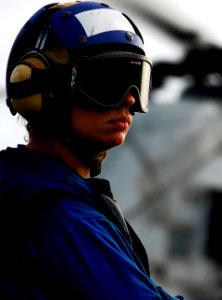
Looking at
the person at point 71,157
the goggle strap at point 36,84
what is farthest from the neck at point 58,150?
the goggle strap at point 36,84

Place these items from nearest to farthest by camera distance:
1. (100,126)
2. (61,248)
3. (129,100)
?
1. (61,248)
2. (100,126)
3. (129,100)

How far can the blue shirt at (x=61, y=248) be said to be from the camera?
209 cm

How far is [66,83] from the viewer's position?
2.55 meters

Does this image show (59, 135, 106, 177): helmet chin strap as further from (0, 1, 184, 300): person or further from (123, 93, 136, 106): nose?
(123, 93, 136, 106): nose

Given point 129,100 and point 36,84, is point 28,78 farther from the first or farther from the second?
point 129,100

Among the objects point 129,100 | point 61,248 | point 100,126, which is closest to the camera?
point 61,248

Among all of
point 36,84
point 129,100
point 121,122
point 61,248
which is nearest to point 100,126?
point 121,122

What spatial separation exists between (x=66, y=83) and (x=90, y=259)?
653mm

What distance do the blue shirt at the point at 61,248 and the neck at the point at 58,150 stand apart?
235 millimetres

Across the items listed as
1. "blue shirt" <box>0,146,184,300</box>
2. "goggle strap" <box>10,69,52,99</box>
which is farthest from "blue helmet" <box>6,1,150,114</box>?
"blue shirt" <box>0,146,184,300</box>

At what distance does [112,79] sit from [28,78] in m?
0.25

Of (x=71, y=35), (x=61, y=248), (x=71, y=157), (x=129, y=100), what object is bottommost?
(x=61, y=248)

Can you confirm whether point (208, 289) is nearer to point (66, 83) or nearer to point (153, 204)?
point (153, 204)

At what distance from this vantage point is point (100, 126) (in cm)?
244
